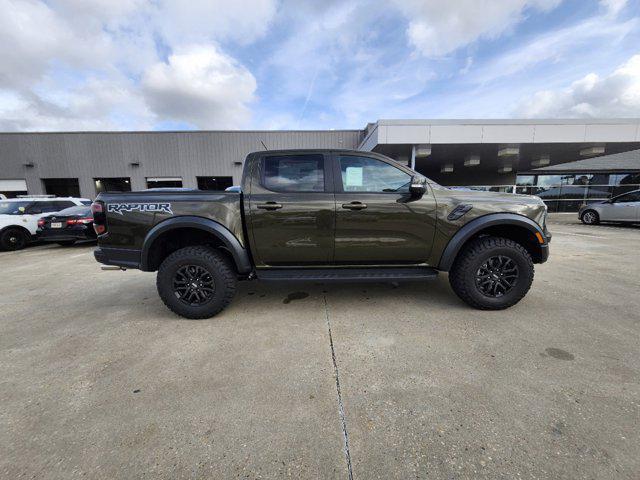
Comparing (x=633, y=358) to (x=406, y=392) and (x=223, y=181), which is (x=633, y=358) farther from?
(x=223, y=181)

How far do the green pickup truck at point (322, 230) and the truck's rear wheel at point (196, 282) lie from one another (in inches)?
0.4

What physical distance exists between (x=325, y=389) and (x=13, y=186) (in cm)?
2836

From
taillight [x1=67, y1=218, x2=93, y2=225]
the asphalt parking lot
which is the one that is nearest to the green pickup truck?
the asphalt parking lot

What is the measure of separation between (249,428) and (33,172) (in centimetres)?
2709

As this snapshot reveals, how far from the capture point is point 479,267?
3041 mm

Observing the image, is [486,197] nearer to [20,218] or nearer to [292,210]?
[292,210]

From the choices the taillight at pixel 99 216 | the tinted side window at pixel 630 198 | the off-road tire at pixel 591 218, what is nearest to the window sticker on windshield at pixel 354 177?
the taillight at pixel 99 216

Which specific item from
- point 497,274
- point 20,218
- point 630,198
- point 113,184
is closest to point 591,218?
point 630,198

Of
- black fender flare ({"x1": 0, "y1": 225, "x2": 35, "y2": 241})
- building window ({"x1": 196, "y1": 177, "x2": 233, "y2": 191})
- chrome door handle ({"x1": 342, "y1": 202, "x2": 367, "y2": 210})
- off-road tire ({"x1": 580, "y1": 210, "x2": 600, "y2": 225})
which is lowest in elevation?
off-road tire ({"x1": 580, "y1": 210, "x2": 600, "y2": 225})

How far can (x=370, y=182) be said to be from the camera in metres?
3.11

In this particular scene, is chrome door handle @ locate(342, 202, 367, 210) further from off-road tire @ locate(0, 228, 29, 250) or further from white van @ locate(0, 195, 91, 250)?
off-road tire @ locate(0, 228, 29, 250)

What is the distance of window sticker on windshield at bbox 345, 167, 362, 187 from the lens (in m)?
3.11

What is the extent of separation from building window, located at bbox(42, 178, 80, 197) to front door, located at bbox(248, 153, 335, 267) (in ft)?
77.1

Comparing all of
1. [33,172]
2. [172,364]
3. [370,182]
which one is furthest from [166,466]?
[33,172]
